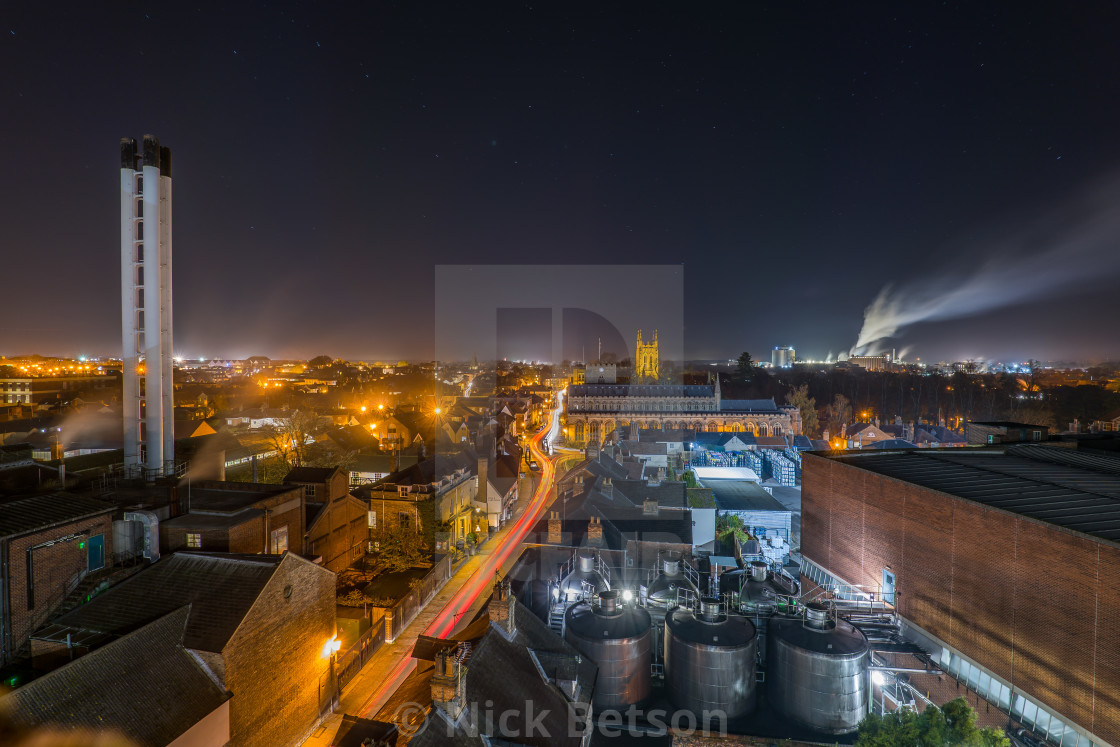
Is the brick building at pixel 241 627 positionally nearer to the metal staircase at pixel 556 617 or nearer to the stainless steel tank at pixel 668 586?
the metal staircase at pixel 556 617

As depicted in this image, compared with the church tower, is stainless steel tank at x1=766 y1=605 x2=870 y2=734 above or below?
below

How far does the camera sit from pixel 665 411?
87250mm

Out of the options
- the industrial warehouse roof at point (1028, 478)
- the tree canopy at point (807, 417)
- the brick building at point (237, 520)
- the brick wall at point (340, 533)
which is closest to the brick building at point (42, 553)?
the brick building at point (237, 520)

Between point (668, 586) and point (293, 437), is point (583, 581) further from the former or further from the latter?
point (293, 437)

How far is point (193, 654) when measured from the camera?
12398 mm

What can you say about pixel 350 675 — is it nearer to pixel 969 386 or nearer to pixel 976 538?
pixel 976 538

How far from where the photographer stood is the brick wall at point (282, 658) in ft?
42.7

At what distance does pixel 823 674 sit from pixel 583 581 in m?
8.83

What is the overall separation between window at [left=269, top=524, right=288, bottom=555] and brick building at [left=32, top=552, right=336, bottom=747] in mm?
6694

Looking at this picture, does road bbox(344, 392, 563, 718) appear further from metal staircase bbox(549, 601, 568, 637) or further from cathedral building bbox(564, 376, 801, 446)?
cathedral building bbox(564, 376, 801, 446)

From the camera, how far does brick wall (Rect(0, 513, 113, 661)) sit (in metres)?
13.1

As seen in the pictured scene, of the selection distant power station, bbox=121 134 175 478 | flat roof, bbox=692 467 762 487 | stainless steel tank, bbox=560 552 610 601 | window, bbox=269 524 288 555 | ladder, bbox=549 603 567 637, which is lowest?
ladder, bbox=549 603 567 637

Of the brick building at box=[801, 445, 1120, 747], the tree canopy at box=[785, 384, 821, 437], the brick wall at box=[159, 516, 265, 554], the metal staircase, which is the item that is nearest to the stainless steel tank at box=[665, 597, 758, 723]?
the metal staircase

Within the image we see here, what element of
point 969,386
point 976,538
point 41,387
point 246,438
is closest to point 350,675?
point 976,538
